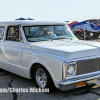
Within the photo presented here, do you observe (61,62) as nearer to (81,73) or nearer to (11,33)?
(81,73)

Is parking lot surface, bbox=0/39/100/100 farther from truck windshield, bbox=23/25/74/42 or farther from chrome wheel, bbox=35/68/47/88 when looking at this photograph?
truck windshield, bbox=23/25/74/42

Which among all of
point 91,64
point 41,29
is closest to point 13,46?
point 41,29

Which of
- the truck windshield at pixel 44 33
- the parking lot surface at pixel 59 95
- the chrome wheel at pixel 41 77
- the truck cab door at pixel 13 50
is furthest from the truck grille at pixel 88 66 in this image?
the truck cab door at pixel 13 50

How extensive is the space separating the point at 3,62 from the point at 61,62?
2.58 metres

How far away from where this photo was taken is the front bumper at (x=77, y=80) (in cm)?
356

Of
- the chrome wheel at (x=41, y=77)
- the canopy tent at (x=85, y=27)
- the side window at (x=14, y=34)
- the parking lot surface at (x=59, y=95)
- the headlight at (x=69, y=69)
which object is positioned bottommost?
the parking lot surface at (x=59, y=95)

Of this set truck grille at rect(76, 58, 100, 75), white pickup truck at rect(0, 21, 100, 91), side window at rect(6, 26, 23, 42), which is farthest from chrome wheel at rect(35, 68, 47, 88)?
side window at rect(6, 26, 23, 42)

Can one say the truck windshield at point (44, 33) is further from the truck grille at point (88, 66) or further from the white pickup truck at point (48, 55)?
the truck grille at point (88, 66)

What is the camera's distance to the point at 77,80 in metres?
3.61

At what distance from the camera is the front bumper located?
11.7 feet

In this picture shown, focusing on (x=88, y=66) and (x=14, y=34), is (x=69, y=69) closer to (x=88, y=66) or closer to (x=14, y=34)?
(x=88, y=66)

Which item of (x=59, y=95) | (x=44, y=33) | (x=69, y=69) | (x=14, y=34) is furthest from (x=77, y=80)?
(x=14, y=34)

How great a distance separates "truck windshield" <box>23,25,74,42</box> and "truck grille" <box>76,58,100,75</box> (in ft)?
5.04

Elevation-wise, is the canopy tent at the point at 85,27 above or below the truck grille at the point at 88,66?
above
